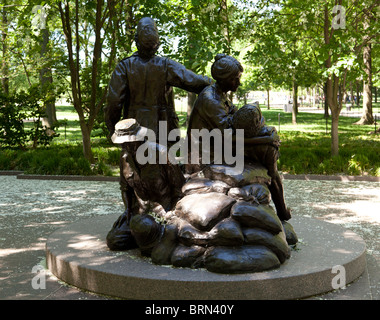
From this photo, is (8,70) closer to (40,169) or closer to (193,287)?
(40,169)

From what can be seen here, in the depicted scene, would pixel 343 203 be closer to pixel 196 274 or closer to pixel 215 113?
pixel 215 113

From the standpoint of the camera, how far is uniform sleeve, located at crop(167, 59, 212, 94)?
5.59 m

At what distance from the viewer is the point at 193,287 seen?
13.4 feet

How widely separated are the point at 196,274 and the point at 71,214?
4.21m

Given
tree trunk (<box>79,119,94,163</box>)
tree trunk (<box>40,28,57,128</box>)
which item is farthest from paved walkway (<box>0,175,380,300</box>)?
tree trunk (<box>40,28,57,128</box>)

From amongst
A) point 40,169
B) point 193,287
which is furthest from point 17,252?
point 40,169

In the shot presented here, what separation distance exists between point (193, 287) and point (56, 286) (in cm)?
139

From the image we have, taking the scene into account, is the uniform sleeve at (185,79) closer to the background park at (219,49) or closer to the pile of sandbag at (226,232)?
the pile of sandbag at (226,232)

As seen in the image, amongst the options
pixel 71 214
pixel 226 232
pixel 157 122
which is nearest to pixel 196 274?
pixel 226 232

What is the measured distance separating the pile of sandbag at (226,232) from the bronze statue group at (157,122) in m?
0.26

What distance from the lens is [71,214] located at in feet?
26.2

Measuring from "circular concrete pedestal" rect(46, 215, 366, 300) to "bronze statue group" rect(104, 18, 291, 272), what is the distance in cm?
37

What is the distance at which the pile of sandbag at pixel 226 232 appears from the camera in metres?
4.38

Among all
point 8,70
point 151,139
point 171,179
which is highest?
point 8,70
